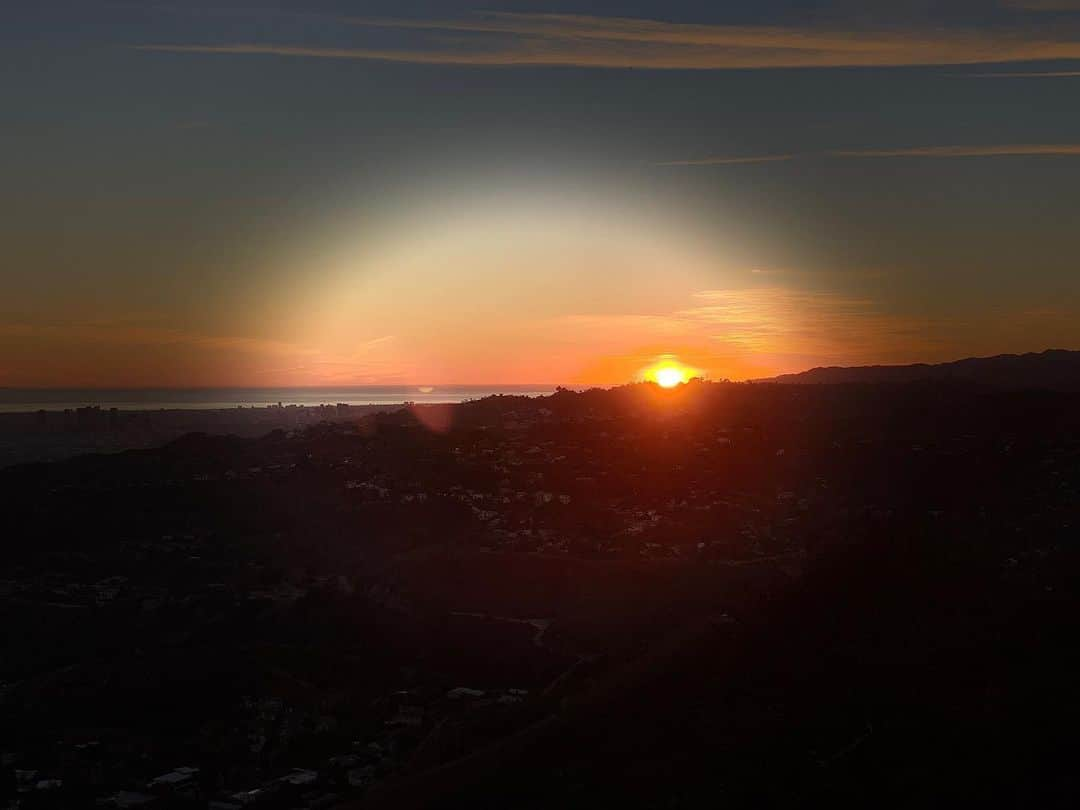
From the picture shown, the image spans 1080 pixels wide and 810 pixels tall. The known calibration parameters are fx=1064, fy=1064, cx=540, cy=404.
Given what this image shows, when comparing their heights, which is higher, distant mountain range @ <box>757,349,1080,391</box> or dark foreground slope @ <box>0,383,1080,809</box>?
distant mountain range @ <box>757,349,1080,391</box>

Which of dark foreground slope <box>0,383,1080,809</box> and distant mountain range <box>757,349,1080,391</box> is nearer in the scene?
dark foreground slope <box>0,383,1080,809</box>

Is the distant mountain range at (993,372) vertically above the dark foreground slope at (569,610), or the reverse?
the distant mountain range at (993,372)

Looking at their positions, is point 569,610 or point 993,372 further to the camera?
point 993,372

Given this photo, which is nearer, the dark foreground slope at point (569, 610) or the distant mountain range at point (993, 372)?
the dark foreground slope at point (569, 610)
